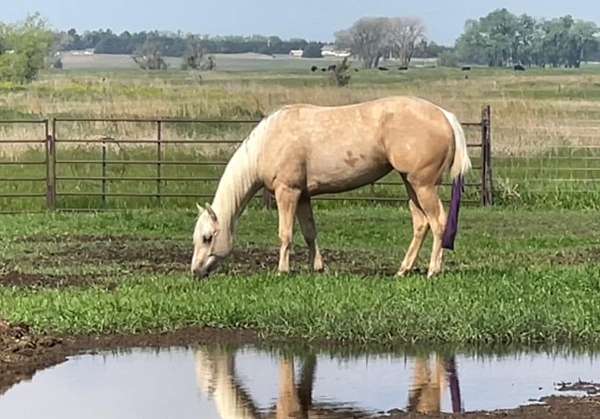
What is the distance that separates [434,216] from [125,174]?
33.5 feet

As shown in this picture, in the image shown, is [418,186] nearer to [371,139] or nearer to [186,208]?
[371,139]

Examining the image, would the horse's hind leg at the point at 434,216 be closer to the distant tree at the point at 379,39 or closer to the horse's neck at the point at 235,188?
the horse's neck at the point at 235,188

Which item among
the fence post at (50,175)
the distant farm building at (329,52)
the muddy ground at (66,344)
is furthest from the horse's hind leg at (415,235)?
the distant farm building at (329,52)

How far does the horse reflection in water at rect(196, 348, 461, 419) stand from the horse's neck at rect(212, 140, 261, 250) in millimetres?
3034

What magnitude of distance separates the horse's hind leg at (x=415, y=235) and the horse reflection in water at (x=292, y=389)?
11.0 feet

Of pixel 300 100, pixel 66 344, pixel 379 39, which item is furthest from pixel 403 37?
pixel 66 344

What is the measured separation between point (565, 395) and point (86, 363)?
314cm

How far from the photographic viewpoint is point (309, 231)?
12.1 meters

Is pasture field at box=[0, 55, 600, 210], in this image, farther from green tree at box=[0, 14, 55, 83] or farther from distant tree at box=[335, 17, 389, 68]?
distant tree at box=[335, 17, 389, 68]

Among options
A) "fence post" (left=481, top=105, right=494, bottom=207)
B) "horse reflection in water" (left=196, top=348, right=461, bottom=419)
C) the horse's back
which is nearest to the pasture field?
"fence post" (left=481, top=105, right=494, bottom=207)

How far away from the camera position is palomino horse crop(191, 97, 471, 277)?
11.6 metres

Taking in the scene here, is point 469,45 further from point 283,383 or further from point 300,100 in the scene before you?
point 283,383

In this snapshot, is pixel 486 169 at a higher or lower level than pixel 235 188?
lower

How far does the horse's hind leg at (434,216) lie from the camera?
11516mm
